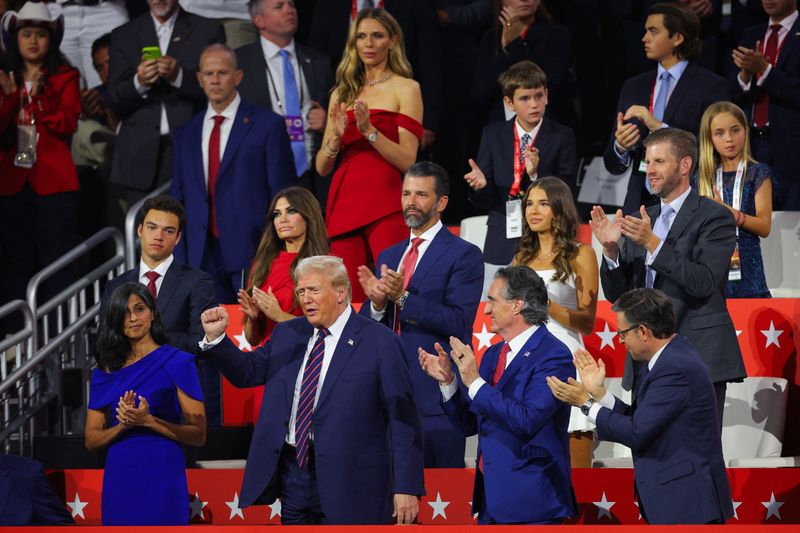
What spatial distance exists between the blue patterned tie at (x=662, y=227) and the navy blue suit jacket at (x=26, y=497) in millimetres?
2462

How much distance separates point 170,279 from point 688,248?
2.30 m

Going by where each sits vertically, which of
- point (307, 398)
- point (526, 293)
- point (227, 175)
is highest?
point (227, 175)

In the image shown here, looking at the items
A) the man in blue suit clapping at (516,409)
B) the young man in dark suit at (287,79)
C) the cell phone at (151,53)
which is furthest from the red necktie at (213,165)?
the man in blue suit clapping at (516,409)

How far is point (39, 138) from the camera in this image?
822 cm

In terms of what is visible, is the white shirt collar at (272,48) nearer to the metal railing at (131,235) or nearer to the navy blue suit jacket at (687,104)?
the metal railing at (131,235)

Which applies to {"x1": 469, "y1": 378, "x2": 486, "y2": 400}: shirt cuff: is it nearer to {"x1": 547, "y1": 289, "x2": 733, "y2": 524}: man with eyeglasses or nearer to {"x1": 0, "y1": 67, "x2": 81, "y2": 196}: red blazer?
{"x1": 547, "y1": 289, "x2": 733, "y2": 524}: man with eyeglasses

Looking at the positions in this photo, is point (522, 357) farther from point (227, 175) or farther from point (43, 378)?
point (43, 378)

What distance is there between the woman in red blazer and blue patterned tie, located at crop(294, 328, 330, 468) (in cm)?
377

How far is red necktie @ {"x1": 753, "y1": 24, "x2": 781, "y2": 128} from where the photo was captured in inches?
303

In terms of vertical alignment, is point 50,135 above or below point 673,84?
Answer: below

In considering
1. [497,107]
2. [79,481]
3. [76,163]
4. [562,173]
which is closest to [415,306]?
[79,481]

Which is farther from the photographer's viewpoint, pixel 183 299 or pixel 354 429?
pixel 183 299

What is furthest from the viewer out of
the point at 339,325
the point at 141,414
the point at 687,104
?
the point at 687,104

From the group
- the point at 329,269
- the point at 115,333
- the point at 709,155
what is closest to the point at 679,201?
the point at 709,155
